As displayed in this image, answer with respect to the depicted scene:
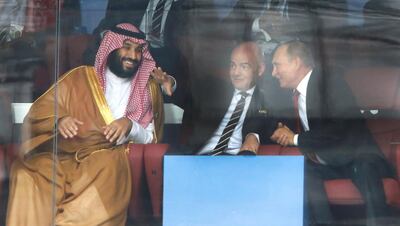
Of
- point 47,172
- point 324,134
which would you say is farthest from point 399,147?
point 47,172

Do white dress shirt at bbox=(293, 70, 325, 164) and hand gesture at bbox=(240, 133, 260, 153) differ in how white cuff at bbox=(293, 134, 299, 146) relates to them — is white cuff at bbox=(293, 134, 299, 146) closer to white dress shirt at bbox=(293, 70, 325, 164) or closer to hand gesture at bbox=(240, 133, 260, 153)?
white dress shirt at bbox=(293, 70, 325, 164)

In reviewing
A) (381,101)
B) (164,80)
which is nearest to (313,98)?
(381,101)

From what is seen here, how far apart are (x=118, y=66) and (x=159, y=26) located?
27 cm

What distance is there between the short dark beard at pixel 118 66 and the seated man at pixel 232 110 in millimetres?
305

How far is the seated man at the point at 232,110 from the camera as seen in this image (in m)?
4.48

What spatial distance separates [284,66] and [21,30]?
4.12ft

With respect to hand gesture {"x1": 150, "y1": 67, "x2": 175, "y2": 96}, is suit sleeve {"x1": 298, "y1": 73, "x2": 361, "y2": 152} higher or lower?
lower

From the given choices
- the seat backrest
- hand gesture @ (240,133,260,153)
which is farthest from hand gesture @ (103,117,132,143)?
the seat backrest

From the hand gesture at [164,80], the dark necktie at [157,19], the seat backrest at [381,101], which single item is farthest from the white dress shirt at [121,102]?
the seat backrest at [381,101]

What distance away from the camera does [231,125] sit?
450 cm

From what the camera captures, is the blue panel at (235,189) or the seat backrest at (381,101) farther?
the seat backrest at (381,101)

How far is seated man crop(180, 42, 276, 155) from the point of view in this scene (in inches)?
176

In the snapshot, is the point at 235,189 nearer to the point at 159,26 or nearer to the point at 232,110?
the point at 232,110

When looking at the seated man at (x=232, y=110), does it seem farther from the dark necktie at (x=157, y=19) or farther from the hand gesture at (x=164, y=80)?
the dark necktie at (x=157, y=19)
